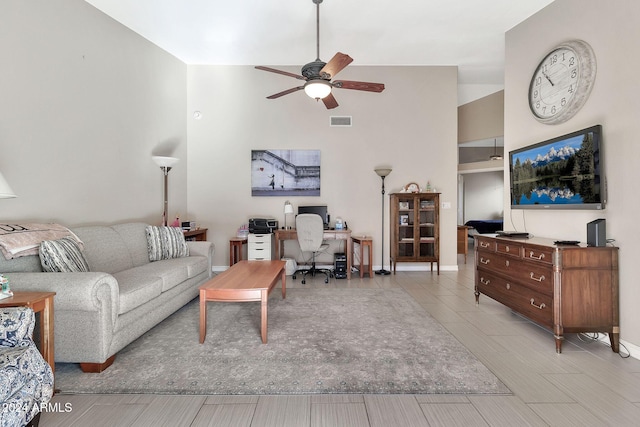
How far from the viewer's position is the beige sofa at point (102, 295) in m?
1.85

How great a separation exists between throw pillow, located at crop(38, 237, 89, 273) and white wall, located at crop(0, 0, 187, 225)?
64 centimetres

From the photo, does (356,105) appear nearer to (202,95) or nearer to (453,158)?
(453,158)

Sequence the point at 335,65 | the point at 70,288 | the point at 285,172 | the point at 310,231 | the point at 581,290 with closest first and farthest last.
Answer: the point at 70,288, the point at 581,290, the point at 335,65, the point at 310,231, the point at 285,172

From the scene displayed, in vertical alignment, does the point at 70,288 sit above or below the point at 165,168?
below

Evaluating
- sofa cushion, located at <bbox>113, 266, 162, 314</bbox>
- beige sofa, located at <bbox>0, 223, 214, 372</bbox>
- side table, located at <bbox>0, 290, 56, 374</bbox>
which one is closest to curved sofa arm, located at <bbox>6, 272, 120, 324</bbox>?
beige sofa, located at <bbox>0, 223, 214, 372</bbox>

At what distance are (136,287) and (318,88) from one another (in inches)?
102

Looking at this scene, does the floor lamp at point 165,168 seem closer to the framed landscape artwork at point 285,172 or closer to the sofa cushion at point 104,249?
the sofa cushion at point 104,249

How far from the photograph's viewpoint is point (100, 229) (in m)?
2.98

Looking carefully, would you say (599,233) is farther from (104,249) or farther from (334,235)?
(104,249)

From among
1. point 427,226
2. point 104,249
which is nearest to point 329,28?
point 427,226

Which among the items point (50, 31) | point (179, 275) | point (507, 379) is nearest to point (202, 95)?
point (50, 31)

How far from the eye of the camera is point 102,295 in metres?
1.89

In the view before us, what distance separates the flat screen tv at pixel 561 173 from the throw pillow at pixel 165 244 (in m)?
4.27

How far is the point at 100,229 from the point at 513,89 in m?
5.17
